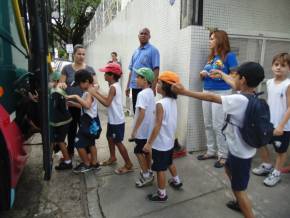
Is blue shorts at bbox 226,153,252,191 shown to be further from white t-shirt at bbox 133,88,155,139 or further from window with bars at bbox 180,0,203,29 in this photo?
window with bars at bbox 180,0,203,29

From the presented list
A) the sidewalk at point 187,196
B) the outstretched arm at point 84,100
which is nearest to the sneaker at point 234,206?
the sidewalk at point 187,196

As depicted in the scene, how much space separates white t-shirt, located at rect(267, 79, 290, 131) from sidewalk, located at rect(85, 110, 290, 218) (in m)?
0.74

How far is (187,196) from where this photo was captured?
2922 millimetres

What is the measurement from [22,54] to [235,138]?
2.28m

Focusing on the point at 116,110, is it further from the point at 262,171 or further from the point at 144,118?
the point at 262,171

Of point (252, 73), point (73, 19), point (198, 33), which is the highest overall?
point (73, 19)

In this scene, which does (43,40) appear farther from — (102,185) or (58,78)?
(102,185)

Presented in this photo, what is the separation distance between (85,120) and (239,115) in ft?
6.70

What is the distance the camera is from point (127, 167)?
11.8 ft

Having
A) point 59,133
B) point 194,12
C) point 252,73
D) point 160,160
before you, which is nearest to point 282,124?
point 252,73

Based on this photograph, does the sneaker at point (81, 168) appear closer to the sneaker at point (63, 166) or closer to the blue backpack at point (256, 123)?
the sneaker at point (63, 166)

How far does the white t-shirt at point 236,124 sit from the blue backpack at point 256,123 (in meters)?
0.04

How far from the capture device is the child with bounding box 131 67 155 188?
302 cm

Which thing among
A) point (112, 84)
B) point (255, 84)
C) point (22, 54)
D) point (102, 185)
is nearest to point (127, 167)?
point (102, 185)
